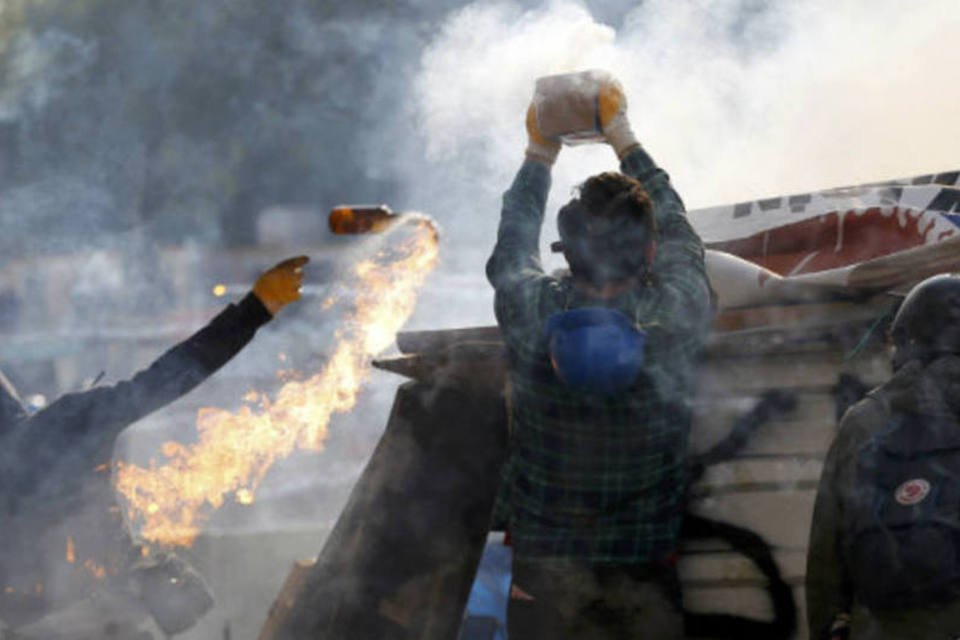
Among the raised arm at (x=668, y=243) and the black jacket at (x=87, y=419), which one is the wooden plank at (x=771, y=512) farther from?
the black jacket at (x=87, y=419)

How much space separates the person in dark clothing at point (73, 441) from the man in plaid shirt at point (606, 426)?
1.32 metres

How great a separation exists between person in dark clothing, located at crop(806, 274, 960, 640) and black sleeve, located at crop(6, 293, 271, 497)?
226 centimetres

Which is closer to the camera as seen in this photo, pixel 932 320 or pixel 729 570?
pixel 932 320

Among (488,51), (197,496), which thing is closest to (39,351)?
(197,496)

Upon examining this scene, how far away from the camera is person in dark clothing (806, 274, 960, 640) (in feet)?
8.94

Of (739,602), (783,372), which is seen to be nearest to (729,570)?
(739,602)

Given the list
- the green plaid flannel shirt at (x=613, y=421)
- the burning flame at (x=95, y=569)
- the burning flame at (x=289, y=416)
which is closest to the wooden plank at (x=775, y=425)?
the green plaid flannel shirt at (x=613, y=421)

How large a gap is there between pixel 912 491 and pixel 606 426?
0.75 meters

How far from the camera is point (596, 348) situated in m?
2.95

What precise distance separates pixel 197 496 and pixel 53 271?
12.9 meters

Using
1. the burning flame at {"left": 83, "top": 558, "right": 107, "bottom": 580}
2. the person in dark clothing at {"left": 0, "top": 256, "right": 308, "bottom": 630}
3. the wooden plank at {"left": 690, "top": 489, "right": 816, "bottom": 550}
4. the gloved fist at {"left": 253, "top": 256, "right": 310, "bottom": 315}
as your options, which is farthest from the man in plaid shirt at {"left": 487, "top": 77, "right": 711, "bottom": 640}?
the burning flame at {"left": 83, "top": 558, "right": 107, "bottom": 580}

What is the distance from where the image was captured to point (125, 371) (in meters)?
13.3

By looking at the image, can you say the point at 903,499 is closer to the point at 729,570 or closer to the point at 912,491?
the point at 912,491

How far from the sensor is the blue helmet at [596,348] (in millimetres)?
2947
